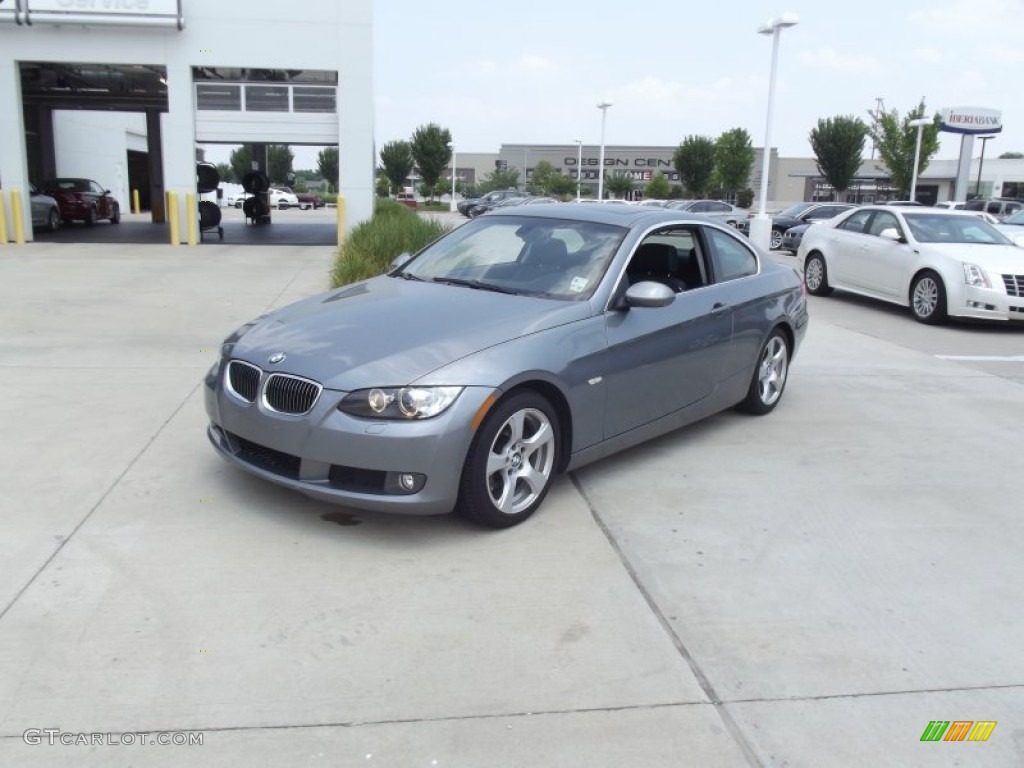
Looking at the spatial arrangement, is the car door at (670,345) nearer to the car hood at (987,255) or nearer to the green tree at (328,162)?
the car hood at (987,255)

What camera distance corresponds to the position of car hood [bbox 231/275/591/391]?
4324 mm

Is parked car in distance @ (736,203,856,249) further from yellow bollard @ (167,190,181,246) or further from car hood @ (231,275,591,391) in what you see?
car hood @ (231,275,591,391)

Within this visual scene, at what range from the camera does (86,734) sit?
2.91 meters

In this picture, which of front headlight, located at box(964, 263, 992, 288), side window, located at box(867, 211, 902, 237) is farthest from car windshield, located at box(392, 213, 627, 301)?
side window, located at box(867, 211, 902, 237)

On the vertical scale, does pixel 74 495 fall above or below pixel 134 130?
below

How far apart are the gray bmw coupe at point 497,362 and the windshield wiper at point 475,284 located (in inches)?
0.6

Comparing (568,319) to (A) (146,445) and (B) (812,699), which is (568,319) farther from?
(A) (146,445)

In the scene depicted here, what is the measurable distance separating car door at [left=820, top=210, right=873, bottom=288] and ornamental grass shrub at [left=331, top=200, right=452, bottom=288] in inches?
231

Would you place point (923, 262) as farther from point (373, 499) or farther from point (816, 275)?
point (373, 499)

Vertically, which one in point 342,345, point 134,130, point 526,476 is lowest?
point 526,476

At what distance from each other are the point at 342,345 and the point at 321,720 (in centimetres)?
202

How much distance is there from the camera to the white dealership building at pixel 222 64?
2027 centimetres

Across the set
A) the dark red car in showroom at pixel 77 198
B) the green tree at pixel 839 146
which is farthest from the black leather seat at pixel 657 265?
the green tree at pixel 839 146

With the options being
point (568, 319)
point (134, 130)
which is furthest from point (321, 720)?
point (134, 130)
